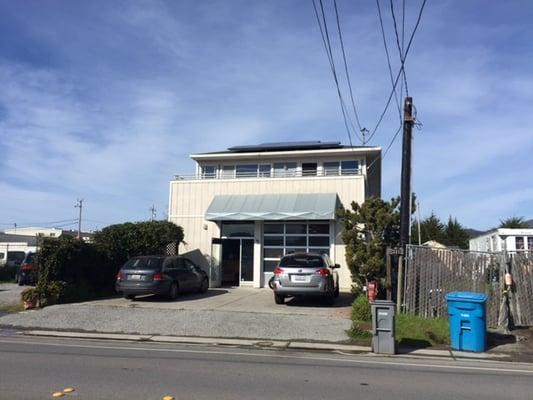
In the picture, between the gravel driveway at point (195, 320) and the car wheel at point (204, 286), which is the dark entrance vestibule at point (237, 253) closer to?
the car wheel at point (204, 286)

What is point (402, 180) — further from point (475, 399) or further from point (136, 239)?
point (136, 239)

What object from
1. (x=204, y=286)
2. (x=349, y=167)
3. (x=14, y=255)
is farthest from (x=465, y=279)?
(x=14, y=255)

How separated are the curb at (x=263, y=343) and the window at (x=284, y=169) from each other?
1643cm

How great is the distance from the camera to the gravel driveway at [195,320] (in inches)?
508

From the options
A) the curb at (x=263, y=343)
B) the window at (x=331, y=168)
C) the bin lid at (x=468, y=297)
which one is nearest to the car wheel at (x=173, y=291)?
the curb at (x=263, y=343)

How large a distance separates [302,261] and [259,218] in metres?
6.30

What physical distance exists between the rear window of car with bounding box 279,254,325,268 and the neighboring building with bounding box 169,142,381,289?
5362mm

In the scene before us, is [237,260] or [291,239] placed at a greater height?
[291,239]

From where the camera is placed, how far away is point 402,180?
14992 millimetres

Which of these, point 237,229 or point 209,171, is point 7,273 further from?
point 237,229

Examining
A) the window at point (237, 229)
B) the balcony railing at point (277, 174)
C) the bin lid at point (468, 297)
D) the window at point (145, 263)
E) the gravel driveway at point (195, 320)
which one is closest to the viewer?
the bin lid at point (468, 297)

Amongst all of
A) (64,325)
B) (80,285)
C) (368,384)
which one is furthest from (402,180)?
(80,285)

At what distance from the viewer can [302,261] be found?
1655 centimetres

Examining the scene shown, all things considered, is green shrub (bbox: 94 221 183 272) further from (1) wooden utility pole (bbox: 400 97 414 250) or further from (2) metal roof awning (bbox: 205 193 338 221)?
(1) wooden utility pole (bbox: 400 97 414 250)
